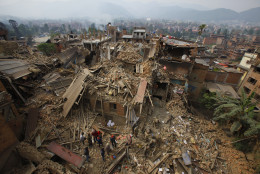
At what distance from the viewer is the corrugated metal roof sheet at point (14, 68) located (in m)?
10.8

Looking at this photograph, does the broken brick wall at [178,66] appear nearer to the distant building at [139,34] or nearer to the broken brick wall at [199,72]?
the broken brick wall at [199,72]

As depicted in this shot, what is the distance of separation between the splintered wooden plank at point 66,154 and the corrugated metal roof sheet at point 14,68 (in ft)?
25.0

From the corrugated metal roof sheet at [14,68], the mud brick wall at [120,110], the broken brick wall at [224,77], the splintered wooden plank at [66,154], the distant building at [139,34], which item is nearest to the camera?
the splintered wooden plank at [66,154]

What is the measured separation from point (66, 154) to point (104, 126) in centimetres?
338

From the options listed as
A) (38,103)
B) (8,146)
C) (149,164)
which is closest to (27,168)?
(8,146)

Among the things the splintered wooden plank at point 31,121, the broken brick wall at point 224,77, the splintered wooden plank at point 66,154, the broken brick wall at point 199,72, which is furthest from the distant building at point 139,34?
the splintered wooden plank at point 66,154

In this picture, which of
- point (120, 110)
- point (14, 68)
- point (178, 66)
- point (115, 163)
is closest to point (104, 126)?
point (120, 110)

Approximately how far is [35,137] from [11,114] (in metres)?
2.21

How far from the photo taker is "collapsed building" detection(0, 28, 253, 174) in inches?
294

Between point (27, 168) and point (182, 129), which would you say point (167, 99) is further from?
point (27, 168)

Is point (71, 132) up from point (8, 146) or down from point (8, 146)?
down

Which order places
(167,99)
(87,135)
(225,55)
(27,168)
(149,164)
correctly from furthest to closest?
1. (225,55)
2. (167,99)
3. (87,135)
4. (149,164)
5. (27,168)

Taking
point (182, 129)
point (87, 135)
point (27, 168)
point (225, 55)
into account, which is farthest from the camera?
point (225, 55)

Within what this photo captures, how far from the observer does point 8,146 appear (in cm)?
667
